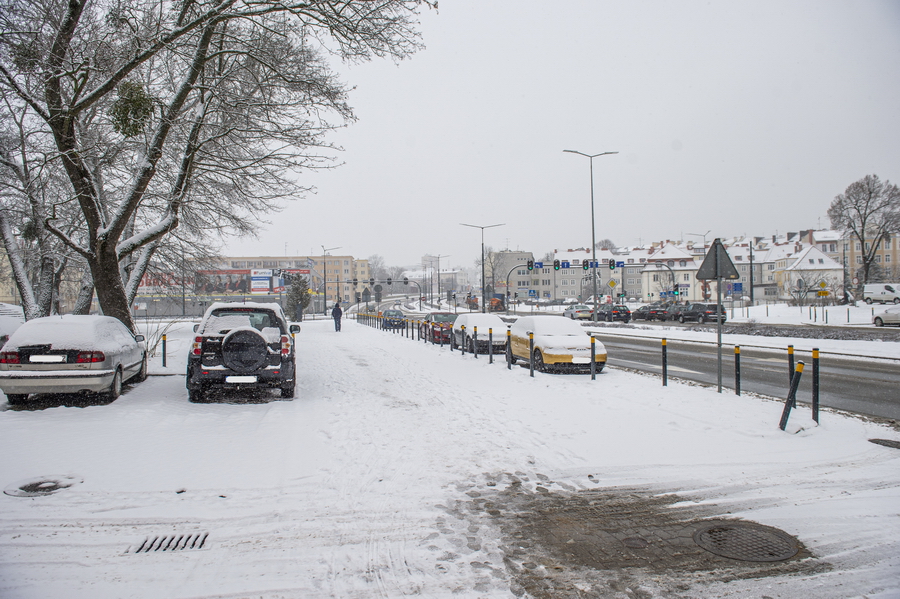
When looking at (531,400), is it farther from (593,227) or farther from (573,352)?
(593,227)

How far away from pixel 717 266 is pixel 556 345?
4.38m

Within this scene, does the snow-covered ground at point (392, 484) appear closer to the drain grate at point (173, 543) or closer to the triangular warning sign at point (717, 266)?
the drain grate at point (173, 543)

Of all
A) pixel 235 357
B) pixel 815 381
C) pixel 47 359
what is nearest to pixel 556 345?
pixel 815 381

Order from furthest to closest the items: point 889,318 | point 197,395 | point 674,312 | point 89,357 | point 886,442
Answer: point 674,312 < point 889,318 < point 197,395 < point 89,357 < point 886,442

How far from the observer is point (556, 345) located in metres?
12.8

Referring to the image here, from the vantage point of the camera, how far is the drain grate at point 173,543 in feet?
12.4

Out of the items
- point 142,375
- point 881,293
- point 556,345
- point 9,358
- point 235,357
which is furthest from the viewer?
point 881,293

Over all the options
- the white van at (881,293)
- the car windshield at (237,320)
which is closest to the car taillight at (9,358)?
the car windshield at (237,320)

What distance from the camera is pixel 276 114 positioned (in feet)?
36.3

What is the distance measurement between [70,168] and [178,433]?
656 cm

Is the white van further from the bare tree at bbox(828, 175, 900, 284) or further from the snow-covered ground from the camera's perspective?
the snow-covered ground

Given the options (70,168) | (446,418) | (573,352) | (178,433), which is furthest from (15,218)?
(573,352)

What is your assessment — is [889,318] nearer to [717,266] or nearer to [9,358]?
[717,266]

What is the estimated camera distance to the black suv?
8797mm
